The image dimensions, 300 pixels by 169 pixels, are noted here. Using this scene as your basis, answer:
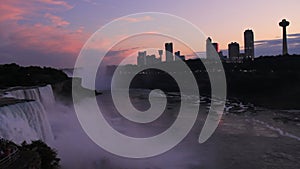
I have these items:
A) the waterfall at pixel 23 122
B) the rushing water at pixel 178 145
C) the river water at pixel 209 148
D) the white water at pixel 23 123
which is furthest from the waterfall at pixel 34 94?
the waterfall at pixel 23 122

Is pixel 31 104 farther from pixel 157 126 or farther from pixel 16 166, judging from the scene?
pixel 157 126

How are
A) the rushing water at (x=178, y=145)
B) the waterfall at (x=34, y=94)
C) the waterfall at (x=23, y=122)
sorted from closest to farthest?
1. the waterfall at (x=23, y=122)
2. the rushing water at (x=178, y=145)
3. the waterfall at (x=34, y=94)

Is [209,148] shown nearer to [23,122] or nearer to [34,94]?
[23,122]

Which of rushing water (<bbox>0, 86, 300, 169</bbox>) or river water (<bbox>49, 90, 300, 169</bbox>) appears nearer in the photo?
rushing water (<bbox>0, 86, 300, 169</bbox>)

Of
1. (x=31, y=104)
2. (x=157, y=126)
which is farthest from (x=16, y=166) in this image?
(x=157, y=126)

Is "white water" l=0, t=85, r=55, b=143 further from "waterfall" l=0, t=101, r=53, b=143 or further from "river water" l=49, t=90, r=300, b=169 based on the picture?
"river water" l=49, t=90, r=300, b=169

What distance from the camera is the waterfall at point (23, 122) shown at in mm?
15214

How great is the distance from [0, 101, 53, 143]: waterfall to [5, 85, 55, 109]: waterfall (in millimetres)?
5208

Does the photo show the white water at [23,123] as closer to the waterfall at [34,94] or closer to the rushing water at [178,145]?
the rushing water at [178,145]

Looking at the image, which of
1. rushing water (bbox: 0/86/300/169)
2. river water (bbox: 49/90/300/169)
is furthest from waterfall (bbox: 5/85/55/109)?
river water (bbox: 49/90/300/169)

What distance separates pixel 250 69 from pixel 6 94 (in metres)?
102

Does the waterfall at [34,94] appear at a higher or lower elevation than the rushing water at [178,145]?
higher

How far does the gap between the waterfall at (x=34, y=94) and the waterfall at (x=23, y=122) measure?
5.21 meters

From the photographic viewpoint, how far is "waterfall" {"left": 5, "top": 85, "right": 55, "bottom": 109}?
25625 millimetres
